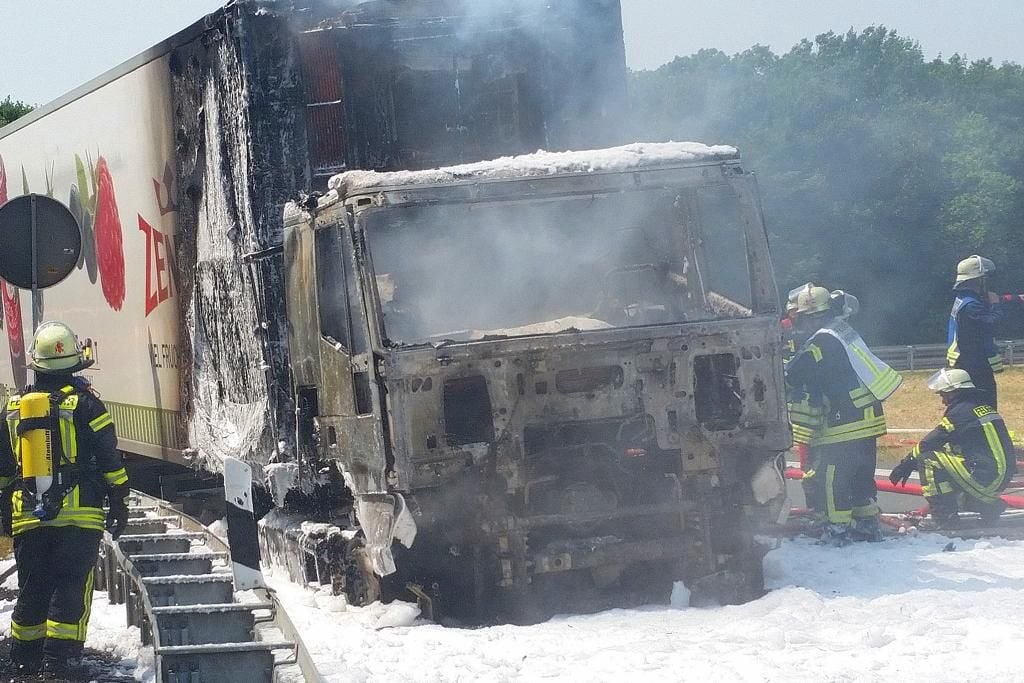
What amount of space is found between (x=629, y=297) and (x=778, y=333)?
1.06 m

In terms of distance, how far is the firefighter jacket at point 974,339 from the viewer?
432 inches

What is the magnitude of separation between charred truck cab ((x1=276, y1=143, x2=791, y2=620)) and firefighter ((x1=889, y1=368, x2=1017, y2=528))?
273 centimetres

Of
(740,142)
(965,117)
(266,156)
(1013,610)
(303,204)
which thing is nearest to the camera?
(1013,610)

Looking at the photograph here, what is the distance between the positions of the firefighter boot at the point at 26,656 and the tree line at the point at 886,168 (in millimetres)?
26370

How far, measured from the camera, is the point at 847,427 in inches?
393

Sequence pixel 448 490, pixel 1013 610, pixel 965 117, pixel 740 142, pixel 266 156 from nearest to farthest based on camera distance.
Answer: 1. pixel 1013 610
2. pixel 448 490
3. pixel 266 156
4. pixel 740 142
5. pixel 965 117

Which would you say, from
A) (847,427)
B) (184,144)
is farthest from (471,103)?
(847,427)

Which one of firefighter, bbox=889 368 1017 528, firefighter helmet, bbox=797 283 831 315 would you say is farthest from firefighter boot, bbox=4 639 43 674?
firefighter, bbox=889 368 1017 528

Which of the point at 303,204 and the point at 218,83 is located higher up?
the point at 218,83

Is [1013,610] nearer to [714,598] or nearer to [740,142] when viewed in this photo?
[714,598]

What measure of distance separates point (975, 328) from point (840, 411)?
1.70m

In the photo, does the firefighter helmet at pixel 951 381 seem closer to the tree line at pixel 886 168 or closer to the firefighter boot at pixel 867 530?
the firefighter boot at pixel 867 530

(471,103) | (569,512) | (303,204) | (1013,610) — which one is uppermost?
(471,103)

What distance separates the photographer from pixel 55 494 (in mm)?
7438
